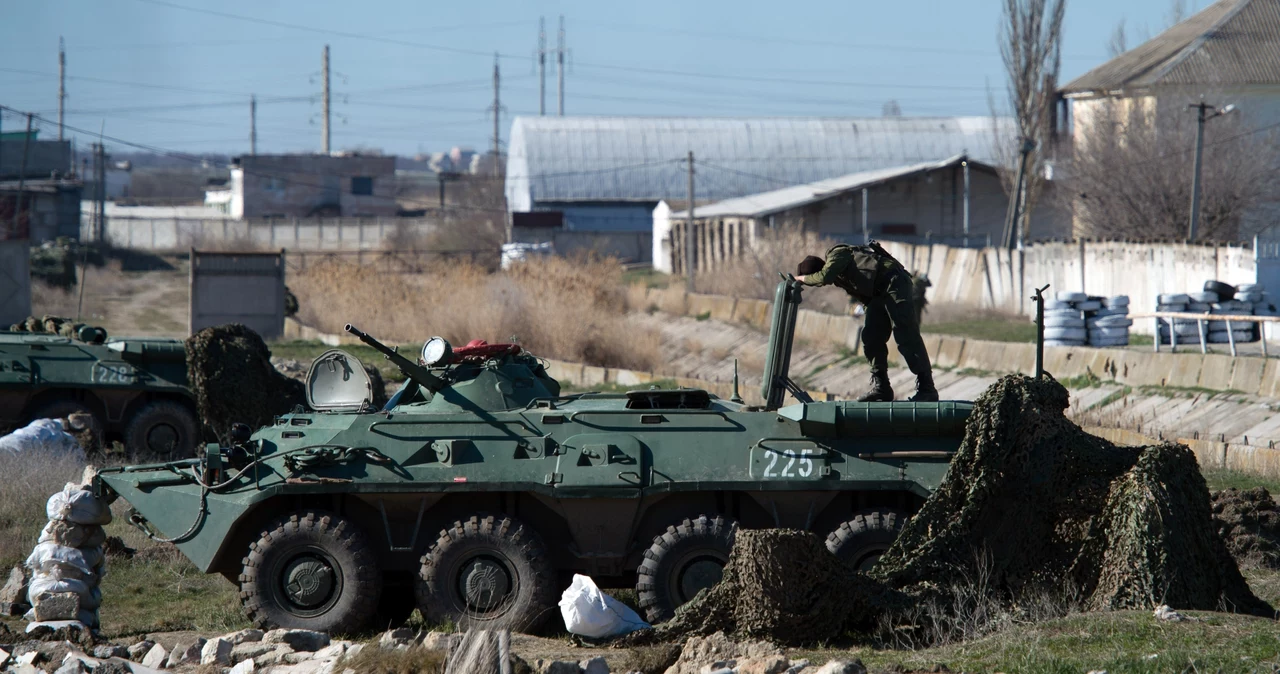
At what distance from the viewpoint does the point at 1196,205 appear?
32281 mm

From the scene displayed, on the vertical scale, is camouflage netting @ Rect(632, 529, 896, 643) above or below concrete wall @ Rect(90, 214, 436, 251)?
below

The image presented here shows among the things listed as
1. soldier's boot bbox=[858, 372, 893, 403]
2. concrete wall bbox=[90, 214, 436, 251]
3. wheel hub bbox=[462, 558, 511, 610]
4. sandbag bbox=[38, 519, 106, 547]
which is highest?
concrete wall bbox=[90, 214, 436, 251]

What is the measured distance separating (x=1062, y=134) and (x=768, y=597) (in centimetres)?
4111

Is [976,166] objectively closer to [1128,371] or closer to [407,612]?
[1128,371]

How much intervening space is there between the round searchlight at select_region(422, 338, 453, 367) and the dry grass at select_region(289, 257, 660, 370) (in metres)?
16.1

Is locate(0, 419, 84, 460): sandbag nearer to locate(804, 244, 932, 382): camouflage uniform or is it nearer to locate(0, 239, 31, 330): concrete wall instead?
locate(804, 244, 932, 382): camouflage uniform

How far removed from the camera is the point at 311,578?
31.3 feet

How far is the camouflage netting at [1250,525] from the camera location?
10656 millimetres

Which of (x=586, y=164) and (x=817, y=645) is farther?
(x=586, y=164)

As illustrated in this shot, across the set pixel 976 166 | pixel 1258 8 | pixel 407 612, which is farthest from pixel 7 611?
pixel 1258 8

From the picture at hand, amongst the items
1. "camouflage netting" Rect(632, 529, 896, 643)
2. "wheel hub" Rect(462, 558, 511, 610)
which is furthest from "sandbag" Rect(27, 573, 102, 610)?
"camouflage netting" Rect(632, 529, 896, 643)

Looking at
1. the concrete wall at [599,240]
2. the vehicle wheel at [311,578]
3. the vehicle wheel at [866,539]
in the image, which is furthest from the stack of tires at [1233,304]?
the concrete wall at [599,240]

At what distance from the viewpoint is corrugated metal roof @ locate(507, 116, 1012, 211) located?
59.8 meters

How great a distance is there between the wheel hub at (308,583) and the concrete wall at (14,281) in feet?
82.4
